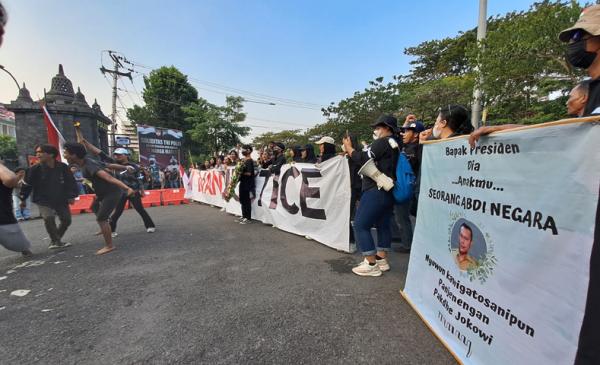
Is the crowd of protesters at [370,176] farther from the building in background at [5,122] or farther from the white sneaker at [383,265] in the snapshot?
the building in background at [5,122]

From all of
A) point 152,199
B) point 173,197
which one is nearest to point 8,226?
point 152,199

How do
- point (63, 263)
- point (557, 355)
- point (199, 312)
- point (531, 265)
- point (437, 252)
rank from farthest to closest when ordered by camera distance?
point (63, 263) < point (199, 312) < point (437, 252) < point (531, 265) < point (557, 355)

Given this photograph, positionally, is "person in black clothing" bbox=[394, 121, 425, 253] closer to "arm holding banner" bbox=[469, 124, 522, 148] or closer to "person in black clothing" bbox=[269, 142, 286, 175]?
"arm holding banner" bbox=[469, 124, 522, 148]

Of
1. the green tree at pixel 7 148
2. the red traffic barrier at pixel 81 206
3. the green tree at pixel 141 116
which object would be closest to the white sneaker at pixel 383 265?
the red traffic barrier at pixel 81 206

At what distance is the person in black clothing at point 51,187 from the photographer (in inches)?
180

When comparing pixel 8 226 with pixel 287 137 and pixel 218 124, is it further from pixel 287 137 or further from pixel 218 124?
pixel 287 137

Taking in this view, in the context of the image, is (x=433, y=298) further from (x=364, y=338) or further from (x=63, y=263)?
(x=63, y=263)

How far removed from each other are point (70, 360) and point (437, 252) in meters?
2.83

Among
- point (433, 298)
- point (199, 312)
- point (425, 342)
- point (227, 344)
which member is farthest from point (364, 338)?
point (199, 312)

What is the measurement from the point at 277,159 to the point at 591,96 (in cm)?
506

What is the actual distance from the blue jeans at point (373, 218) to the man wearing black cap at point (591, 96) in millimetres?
1737

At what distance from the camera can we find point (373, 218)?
9.95ft

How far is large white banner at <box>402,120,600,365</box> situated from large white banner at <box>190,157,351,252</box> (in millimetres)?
2038

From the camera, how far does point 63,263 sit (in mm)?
3861
